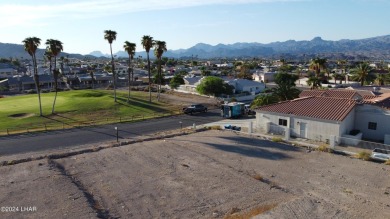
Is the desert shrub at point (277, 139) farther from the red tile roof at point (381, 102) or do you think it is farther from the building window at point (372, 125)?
the red tile roof at point (381, 102)

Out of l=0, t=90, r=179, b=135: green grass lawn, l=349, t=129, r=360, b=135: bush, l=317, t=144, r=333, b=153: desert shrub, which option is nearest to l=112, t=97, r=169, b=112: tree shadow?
l=0, t=90, r=179, b=135: green grass lawn

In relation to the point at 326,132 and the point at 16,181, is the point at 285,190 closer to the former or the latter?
the point at 326,132

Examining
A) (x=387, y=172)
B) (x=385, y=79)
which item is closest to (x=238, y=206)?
(x=387, y=172)

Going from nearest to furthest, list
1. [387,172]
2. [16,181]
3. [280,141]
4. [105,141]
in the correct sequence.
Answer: [16,181]
[387,172]
[280,141]
[105,141]

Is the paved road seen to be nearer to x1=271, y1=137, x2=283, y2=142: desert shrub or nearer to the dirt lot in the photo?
the dirt lot

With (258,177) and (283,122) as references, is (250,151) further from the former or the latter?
A: (283,122)

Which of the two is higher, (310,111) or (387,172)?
(310,111)
